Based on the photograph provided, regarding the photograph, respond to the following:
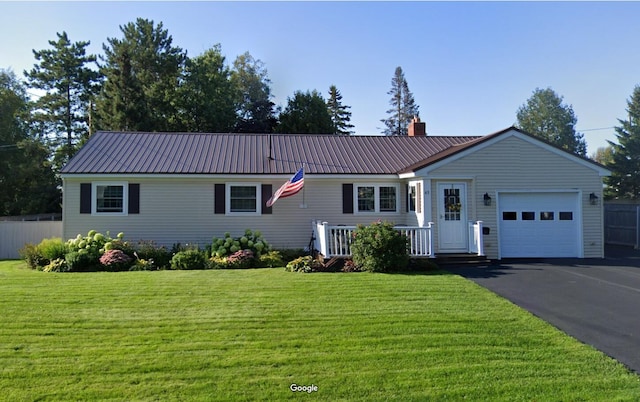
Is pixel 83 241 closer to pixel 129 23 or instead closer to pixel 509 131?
pixel 509 131

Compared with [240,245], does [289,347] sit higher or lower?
lower

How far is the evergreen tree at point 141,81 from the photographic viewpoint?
1188 inches

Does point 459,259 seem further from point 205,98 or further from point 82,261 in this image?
point 205,98

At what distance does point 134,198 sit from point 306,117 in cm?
2480

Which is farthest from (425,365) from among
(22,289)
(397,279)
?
(22,289)

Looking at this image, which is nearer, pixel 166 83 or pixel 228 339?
pixel 228 339

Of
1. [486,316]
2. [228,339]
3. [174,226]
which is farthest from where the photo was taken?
[174,226]

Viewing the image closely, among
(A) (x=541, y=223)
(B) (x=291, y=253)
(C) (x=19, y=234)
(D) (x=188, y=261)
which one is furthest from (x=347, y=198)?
(C) (x=19, y=234)

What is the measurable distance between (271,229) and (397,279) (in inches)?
232

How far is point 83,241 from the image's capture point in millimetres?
12086

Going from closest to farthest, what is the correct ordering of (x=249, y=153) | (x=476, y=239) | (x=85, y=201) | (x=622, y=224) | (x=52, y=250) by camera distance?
(x=52, y=250), (x=476, y=239), (x=85, y=201), (x=249, y=153), (x=622, y=224)

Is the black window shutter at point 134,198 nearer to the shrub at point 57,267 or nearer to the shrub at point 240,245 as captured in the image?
the shrub at point 57,267

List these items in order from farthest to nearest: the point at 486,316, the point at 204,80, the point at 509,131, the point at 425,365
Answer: the point at 204,80 → the point at 509,131 → the point at 486,316 → the point at 425,365

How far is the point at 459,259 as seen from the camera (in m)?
11.8
